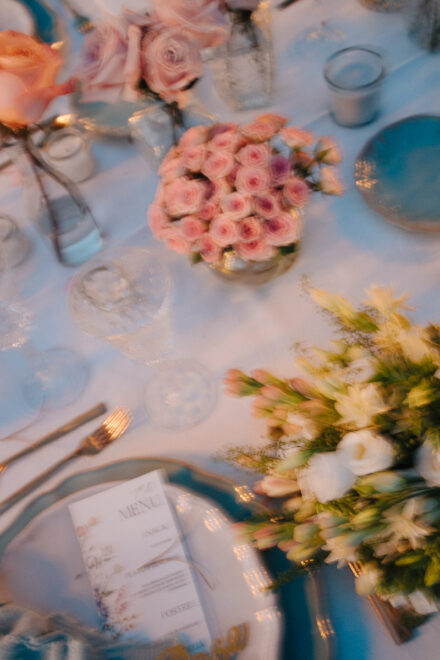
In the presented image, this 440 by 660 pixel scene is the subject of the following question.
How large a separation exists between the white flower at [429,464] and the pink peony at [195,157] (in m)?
0.51

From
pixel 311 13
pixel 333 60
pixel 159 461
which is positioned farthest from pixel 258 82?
pixel 159 461

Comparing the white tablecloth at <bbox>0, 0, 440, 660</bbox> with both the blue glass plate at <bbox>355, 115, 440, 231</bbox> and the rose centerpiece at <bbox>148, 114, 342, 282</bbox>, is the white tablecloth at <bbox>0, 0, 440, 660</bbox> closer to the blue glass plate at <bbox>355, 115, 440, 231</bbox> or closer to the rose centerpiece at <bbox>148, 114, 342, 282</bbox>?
the blue glass plate at <bbox>355, 115, 440, 231</bbox>

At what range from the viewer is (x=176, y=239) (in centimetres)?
83

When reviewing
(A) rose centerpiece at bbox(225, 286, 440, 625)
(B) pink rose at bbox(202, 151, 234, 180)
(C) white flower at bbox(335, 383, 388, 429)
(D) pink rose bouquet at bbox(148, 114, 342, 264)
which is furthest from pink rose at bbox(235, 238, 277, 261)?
(C) white flower at bbox(335, 383, 388, 429)

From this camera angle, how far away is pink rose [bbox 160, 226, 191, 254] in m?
0.83

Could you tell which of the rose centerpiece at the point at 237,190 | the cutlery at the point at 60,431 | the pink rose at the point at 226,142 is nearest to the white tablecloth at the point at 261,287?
the cutlery at the point at 60,431

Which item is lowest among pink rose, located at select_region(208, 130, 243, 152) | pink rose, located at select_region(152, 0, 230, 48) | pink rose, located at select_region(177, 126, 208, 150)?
pink rose, located at select_region(208, 130, 243, 152)

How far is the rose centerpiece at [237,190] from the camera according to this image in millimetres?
773

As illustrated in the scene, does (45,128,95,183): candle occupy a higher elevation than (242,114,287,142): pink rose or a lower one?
higher

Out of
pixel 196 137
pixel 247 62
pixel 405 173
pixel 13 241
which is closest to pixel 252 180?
pixel 196 137

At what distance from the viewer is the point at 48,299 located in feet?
3.46

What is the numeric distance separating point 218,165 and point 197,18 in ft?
0.88

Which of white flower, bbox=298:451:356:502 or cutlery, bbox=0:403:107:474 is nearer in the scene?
white flower, bbox=298:451:356:502

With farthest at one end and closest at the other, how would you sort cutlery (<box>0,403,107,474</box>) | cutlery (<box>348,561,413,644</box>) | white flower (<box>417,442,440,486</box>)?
cutlery (<box>0,403,107,474</box>) < cutlery (<box>348,561,413,644</box>) < white flower (<box>417,442,440,486</box>)
